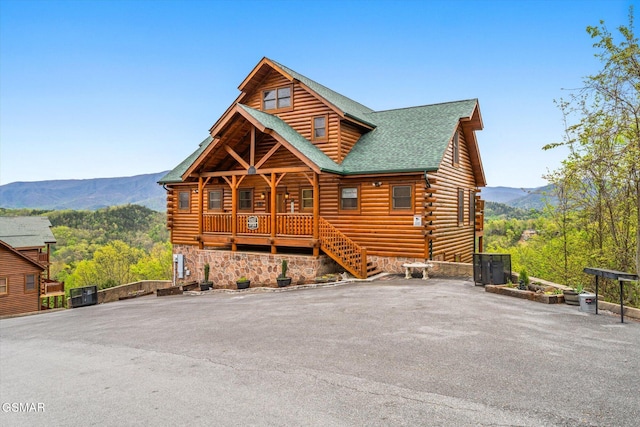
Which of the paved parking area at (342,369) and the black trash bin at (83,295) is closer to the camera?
the paved parking area at (342,369)

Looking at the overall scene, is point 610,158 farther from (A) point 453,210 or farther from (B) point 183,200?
(B) point 183,200

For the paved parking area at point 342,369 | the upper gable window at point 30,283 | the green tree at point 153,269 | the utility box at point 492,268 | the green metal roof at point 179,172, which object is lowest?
the green tree at point 153,269

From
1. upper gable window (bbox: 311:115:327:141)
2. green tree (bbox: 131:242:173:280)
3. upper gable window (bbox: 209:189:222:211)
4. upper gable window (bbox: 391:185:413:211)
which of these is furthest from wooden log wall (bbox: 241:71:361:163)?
green tree (bbox: 131:242:173:280)

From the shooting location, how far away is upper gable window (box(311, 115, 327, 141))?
738 inches

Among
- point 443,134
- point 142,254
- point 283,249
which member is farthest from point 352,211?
point 142,254

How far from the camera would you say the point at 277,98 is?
20156 millimetres

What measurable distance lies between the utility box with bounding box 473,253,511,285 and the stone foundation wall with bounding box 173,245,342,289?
6355mm

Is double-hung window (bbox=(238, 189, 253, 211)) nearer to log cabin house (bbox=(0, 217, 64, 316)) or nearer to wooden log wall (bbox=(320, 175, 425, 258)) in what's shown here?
wooden log wall (bbox=(320, 175, 425, 258))

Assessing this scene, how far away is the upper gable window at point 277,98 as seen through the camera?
1989 centimetres

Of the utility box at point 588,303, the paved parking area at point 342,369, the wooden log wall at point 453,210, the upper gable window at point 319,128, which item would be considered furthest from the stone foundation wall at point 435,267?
the upper gable window at point 319,128

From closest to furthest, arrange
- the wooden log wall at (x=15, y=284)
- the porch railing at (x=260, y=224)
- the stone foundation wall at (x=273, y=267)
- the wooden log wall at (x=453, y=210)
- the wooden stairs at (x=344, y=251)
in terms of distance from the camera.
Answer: the wooden stairs at (x=344, y=251) → the stone foundation wall at (x=273, y=267) → the porch railing at (x=260, y=224) → the wooden log wall at (x=453, y=210) → the wooden log wall at (x=15, y=284)

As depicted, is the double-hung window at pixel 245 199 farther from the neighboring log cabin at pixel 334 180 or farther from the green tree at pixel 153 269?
the green tree at pixel 153 269

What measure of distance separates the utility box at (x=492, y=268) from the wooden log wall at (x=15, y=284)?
31.2 metres

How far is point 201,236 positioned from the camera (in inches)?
765
